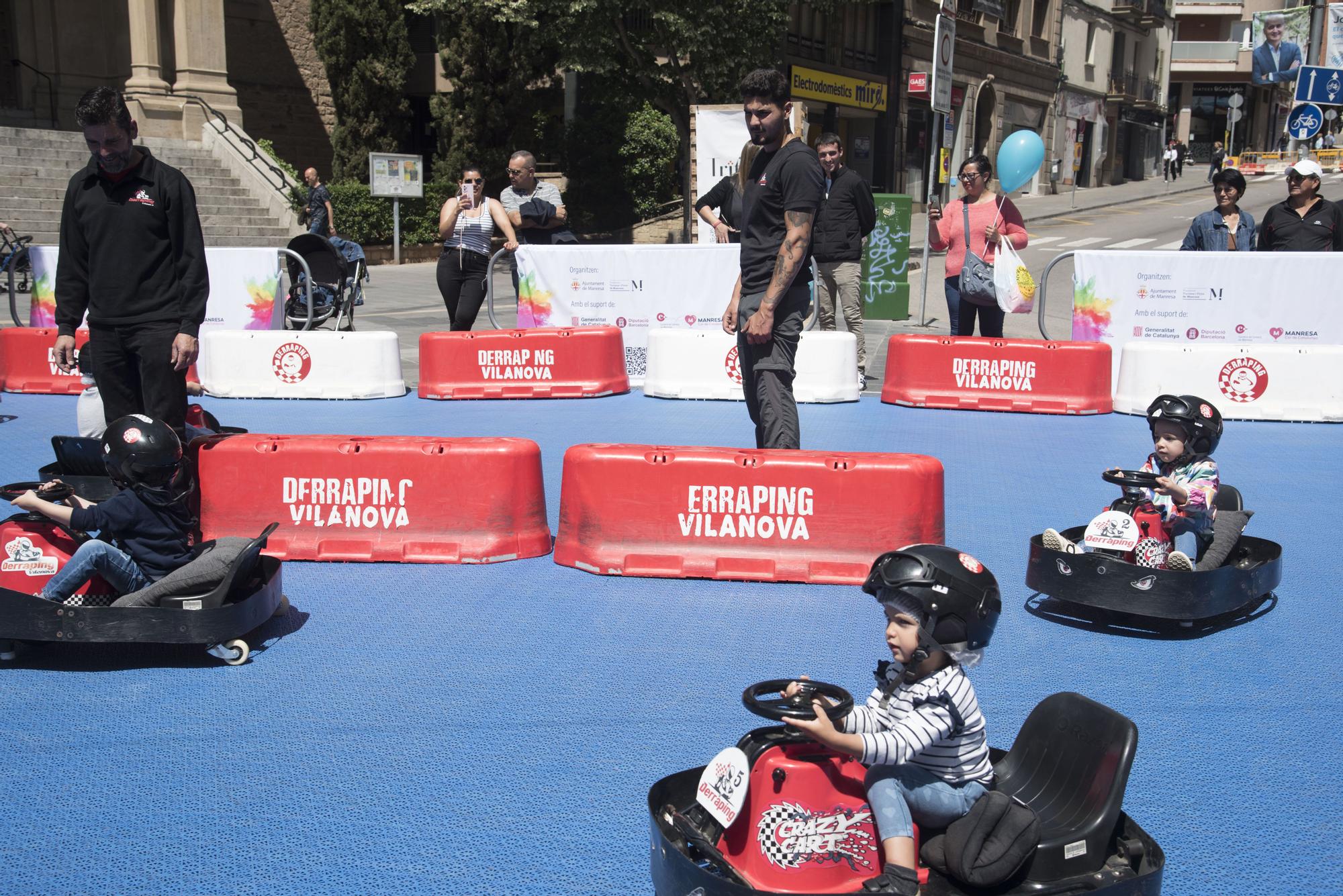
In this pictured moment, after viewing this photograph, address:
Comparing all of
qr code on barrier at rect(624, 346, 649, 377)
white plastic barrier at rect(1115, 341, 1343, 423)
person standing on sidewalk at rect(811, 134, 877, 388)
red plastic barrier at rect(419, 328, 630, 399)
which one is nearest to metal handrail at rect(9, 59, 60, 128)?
red plastic barrier at rect(419, 328, 630, 399)

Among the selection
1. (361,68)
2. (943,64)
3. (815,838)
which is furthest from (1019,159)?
(361,68)

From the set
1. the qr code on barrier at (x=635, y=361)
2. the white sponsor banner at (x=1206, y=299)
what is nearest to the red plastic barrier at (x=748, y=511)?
the white sponsor banner at (x=1206, y=299)

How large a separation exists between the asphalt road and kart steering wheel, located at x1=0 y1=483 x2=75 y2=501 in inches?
280

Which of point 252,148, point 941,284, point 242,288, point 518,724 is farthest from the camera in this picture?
point 252,148

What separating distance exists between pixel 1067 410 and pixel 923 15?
3257 cm

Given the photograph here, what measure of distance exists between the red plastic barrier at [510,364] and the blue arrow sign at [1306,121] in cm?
1740

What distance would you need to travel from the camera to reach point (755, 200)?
5.75 metres

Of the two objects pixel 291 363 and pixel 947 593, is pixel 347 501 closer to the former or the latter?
pixel 947 593

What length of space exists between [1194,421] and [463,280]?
7067 mm

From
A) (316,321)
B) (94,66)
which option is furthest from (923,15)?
(316,321)

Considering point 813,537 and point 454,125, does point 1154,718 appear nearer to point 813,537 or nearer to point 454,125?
point 813,537

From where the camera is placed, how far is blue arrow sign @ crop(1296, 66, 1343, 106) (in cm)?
2697

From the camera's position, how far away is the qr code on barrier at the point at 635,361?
477 inches

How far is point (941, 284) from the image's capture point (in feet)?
74.0
